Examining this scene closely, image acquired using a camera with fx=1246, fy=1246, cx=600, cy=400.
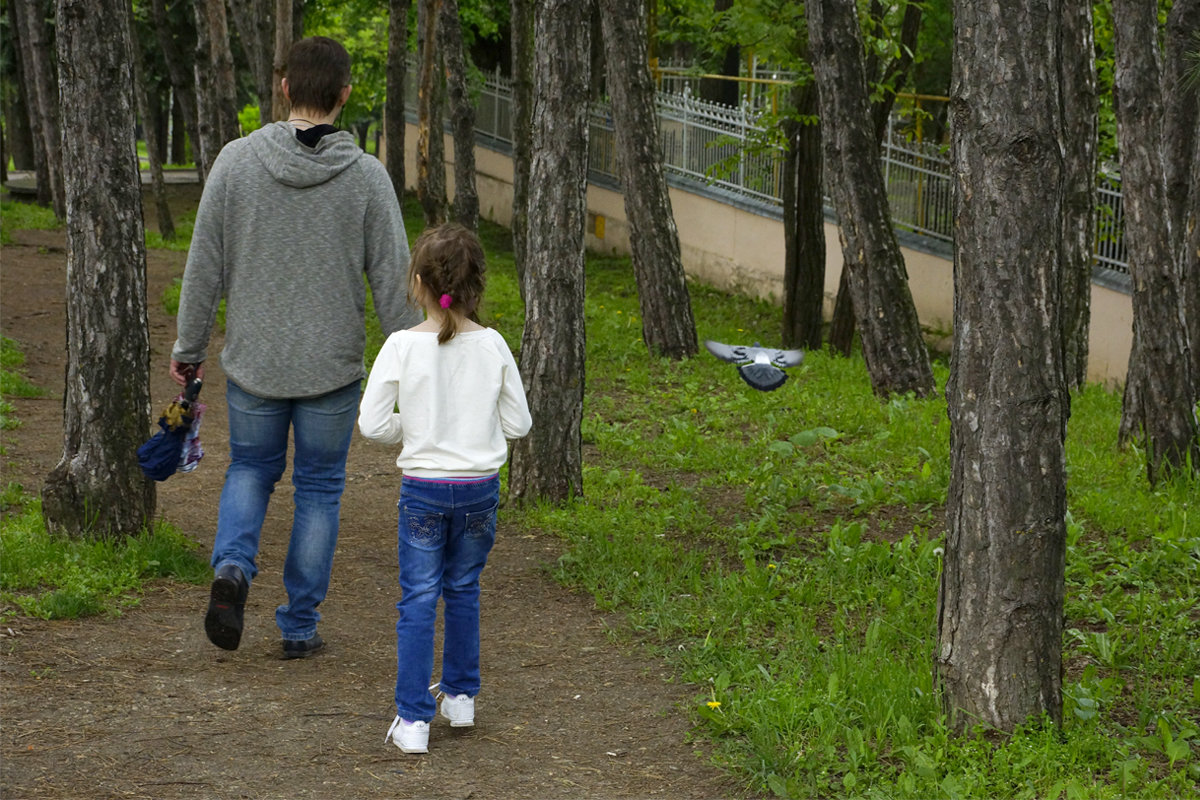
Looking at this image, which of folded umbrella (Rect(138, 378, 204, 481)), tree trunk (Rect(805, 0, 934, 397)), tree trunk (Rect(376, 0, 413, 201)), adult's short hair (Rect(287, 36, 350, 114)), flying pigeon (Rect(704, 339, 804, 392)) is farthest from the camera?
tree trunk (Rect(376, 0, 413, 201))

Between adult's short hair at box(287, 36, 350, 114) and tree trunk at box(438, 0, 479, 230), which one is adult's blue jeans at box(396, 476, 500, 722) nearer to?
adult's short hair at box(287, 36, 350, 114)

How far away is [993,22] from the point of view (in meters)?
3.91

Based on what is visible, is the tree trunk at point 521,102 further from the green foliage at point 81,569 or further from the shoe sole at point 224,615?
the shoe sole at point 224,615

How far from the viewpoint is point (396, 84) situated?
778 inches

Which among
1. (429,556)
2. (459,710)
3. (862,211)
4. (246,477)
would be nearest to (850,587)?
(459,710)

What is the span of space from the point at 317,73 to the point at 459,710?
2.32 metres

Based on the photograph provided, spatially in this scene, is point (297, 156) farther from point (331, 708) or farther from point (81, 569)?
point (81, 569)

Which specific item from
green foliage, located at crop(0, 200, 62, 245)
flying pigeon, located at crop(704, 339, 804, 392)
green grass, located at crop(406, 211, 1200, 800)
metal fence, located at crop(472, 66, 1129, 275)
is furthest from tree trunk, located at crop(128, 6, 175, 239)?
flying pigeon, located at crop(704, 339, 804, 392)

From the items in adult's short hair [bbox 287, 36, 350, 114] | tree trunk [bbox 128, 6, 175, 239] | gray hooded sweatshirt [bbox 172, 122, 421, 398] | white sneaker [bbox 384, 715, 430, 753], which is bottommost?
tree trunk [bbox 128, 6, 175, 239]

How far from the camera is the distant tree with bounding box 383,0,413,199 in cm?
1794

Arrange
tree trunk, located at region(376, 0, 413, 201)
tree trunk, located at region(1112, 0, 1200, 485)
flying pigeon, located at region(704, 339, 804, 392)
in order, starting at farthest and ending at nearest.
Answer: tree trunk, located at region(376, 0, 413, 201), tree trunk, located at region(1112, 0, 1200, 485), flying pigeon, located at region(704, 339, 804, 392)

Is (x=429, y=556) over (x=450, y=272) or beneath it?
beneath

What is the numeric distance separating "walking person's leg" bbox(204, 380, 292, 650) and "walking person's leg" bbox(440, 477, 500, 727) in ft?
2.61

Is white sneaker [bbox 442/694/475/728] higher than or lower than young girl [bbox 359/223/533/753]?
lower
